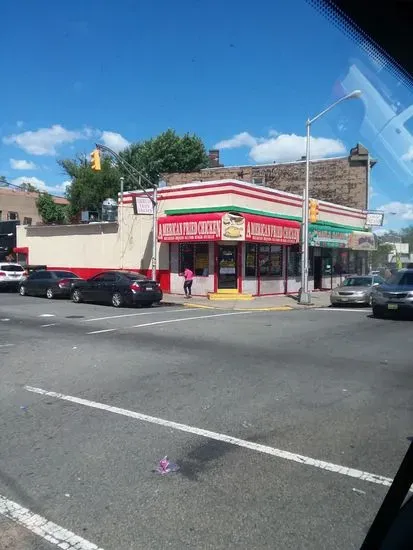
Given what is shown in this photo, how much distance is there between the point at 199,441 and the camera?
208 inches

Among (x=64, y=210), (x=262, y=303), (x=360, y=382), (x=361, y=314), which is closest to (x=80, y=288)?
(x=262, y=303)

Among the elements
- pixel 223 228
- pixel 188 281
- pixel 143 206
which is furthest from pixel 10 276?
pixel 223 228

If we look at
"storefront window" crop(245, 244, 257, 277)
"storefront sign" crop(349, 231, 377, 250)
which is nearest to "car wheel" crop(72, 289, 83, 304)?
"storefront window" crop(245, 244, 257, 277)

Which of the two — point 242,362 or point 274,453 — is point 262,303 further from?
point 274,453

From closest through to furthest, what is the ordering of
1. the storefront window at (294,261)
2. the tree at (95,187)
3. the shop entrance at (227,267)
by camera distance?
the shop entrance at (227,267) < the storefront window at (294,261) < the tree at (95,187)

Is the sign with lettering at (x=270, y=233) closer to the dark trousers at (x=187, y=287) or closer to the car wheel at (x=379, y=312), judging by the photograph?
the dark trousers at (x=187, y=287)

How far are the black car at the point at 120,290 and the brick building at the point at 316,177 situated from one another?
71.4 feet

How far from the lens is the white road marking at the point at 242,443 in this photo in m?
4.41

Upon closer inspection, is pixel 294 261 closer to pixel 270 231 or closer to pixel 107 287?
pixel 270 231

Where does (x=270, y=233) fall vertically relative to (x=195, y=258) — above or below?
above

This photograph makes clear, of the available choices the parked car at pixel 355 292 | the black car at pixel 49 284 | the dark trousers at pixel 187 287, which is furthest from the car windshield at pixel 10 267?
the parked car at pixel 355 292

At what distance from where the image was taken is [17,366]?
905 centimetres

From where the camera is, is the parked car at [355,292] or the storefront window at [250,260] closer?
the parked car at [355,292]

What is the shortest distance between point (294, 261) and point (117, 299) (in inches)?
468
